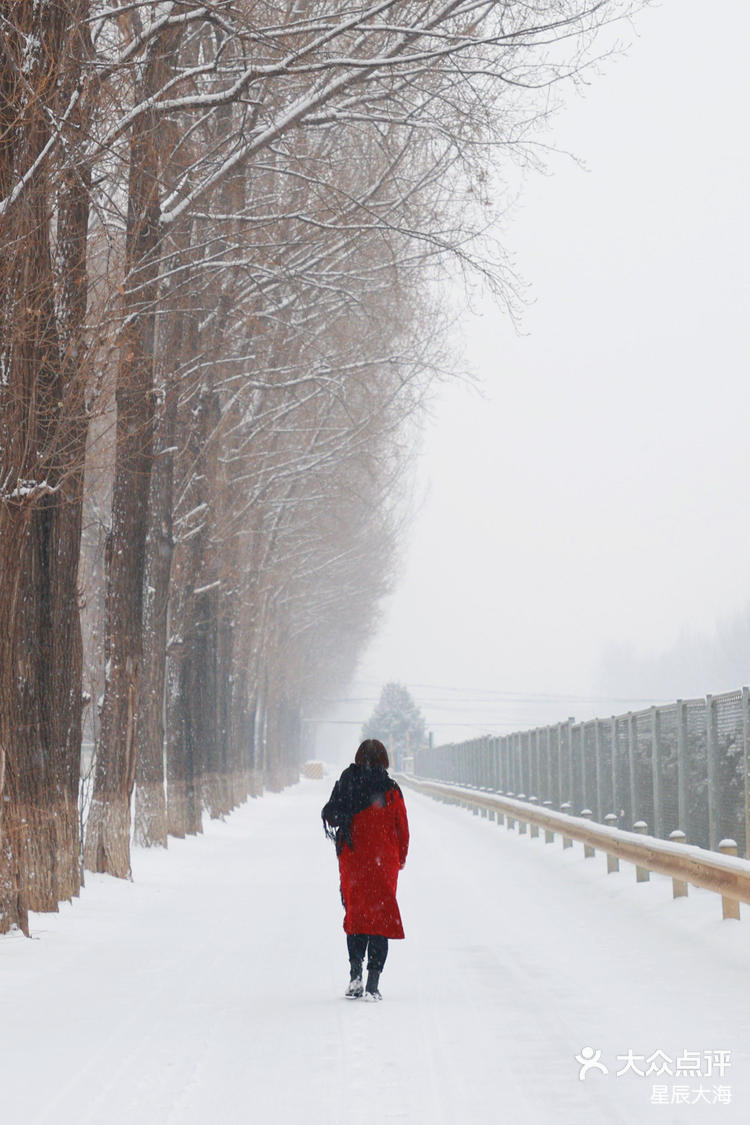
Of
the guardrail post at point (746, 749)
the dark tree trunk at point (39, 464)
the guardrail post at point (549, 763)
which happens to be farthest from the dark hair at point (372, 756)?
the guardrail post at point (549, 763)

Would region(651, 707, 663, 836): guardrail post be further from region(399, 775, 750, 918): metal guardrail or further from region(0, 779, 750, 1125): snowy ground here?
region(0, 779, 750, 1125): snowy ground

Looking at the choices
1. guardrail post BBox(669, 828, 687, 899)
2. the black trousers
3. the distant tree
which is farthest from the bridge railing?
the distant tree

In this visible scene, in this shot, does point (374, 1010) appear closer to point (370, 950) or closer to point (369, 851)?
point (370, 950)

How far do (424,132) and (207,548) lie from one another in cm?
1407

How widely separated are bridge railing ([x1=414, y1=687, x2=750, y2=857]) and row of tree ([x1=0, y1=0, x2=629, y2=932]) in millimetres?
5364

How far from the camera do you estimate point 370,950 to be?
32.5ft

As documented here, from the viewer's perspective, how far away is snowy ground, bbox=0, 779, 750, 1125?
6762 millimetres

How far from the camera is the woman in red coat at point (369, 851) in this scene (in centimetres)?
991

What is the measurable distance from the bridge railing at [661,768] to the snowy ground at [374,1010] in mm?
972

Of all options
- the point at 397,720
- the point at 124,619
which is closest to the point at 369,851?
the point at 124,619

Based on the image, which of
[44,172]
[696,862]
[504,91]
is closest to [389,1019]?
[696,862]

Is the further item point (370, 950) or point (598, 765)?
point (598, 765)

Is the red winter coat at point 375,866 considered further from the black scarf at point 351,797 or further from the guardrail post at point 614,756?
the guardrail post at point 614,756

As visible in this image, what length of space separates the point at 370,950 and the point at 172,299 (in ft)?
40.0
